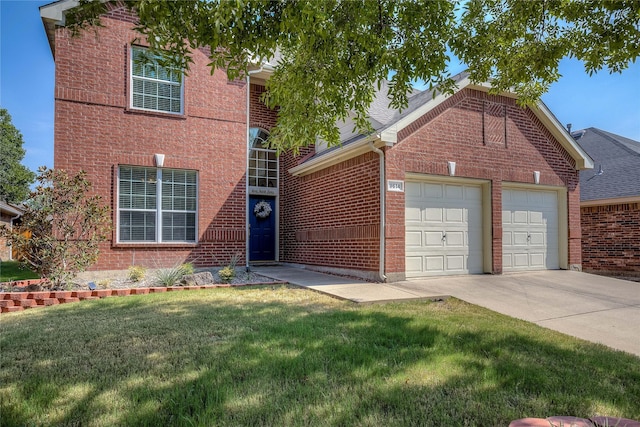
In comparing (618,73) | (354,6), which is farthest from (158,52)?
(618,73)

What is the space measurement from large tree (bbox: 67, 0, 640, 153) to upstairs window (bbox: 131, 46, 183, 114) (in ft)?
19.5

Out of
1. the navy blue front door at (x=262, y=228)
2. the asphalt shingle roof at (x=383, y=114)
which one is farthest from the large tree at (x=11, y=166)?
the asphalt shingle roof at (x=383, y=114)

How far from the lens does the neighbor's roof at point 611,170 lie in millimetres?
12836

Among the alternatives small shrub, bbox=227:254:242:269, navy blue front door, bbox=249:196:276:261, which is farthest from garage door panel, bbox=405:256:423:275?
navy blue front door, bbox=249:196:276:261

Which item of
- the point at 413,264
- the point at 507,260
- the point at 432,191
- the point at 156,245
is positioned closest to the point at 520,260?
the point at 507,260

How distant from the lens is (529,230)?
1090 cm

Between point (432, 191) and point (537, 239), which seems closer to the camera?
point (432, 191)

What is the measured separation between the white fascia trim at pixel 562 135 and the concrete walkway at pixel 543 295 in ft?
11.8

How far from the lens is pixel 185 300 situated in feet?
21.9

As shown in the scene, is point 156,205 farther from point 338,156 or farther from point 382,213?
point 382,213

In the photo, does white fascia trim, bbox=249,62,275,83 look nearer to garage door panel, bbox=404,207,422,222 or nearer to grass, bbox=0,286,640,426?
garage door panel, bbox=404,207,422,222

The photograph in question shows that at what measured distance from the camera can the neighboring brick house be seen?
12438 millimetres

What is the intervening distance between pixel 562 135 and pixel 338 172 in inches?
270

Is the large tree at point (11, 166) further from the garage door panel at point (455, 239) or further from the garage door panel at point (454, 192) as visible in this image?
the garage door panel at point (455, 239)
